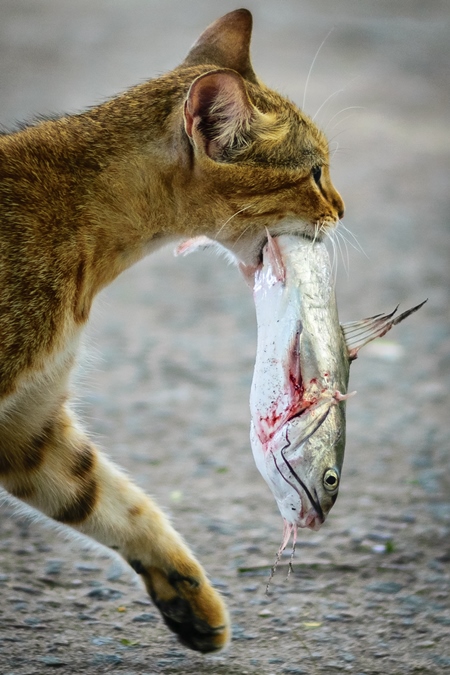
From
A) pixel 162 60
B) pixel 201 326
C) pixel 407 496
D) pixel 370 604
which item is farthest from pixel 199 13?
pixel 370 604

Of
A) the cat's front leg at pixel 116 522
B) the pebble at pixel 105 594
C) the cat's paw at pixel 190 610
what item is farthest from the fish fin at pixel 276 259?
the pebble at pixel 105 594

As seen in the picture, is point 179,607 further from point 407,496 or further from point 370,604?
point 407,496

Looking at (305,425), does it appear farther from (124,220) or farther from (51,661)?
(51,661)

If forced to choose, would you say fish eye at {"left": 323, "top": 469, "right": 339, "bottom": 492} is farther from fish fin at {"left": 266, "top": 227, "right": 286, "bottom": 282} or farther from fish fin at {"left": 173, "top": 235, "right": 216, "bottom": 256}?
fish fin at {"left": 173, "top": 235, "right": 216, "bottom": 256}

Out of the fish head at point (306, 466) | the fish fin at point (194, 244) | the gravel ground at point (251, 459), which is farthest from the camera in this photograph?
the gravel ground at point (251, 459)

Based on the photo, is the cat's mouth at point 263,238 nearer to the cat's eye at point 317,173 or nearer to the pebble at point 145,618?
the cat's eye at point 317,173

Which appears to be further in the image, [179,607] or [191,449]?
[191,449]

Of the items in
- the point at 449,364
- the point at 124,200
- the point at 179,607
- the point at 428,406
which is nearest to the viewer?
the point at 124,200

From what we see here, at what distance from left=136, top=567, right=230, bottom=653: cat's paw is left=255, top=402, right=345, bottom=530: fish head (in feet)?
2.30

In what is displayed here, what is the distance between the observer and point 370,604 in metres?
3.62

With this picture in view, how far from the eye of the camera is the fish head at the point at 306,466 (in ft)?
8.68

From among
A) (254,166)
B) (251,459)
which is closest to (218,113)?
(254,166)

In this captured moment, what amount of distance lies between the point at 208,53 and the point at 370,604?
1.98 meters

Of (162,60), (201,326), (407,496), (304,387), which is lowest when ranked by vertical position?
(407,496)
